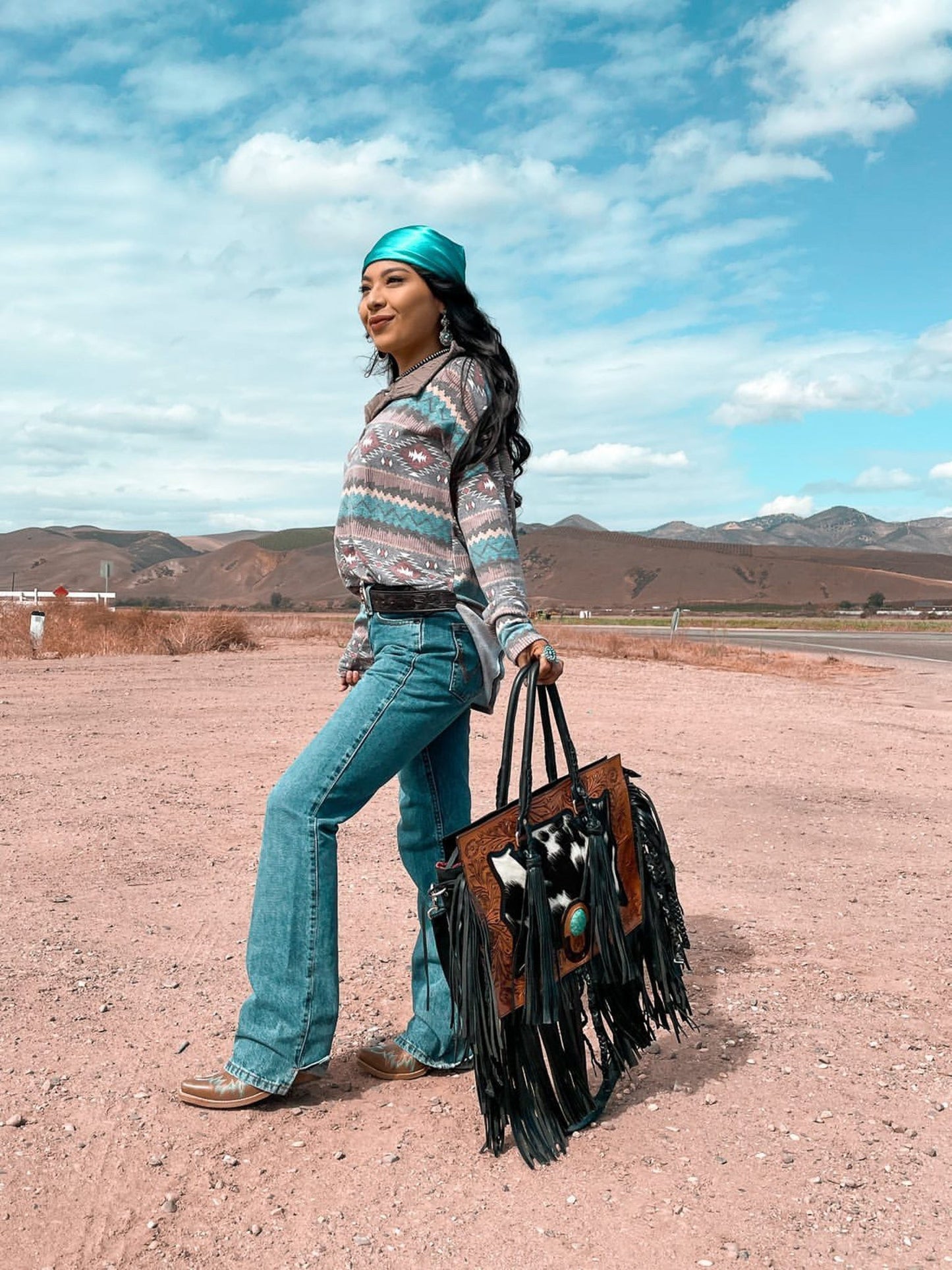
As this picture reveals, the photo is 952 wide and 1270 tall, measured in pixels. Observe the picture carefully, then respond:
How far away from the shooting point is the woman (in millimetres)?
2553

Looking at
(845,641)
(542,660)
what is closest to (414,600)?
(542,660)

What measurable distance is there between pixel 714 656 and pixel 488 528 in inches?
806

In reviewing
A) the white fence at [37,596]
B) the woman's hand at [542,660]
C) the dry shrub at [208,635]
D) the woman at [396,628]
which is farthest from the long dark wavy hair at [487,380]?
the white fence at [37,596]

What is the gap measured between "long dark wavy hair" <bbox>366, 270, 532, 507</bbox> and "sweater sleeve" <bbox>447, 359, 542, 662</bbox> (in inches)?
0.9

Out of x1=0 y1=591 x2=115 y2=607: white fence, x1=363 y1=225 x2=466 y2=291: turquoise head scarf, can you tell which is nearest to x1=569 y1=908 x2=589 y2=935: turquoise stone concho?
x1=363 y1=225 x2=466 y2=291: turquoise head scarf

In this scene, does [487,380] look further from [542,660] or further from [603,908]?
[603,908]

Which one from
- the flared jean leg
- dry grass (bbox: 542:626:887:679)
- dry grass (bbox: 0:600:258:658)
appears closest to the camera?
the flared jean leg

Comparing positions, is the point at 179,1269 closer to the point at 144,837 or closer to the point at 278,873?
the point at 278,873

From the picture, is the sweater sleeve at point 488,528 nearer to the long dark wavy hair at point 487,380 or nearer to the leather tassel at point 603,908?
the long dark wavy hair at point 487,380

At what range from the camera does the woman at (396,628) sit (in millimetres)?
2553

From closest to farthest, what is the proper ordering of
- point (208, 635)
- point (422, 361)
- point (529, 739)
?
point (529, 739)
point (422, 361)
point (208, 635)

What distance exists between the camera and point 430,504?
103 inches

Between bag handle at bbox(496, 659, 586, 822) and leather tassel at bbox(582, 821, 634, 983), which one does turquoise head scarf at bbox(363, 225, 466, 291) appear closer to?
bag handle at bbox(496, 659, 586, 822)

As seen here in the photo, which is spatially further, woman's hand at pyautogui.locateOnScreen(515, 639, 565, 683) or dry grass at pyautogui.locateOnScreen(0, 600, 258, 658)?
dry grass at pyautogui.locateOnScreen(0, 600, 258, 658)
